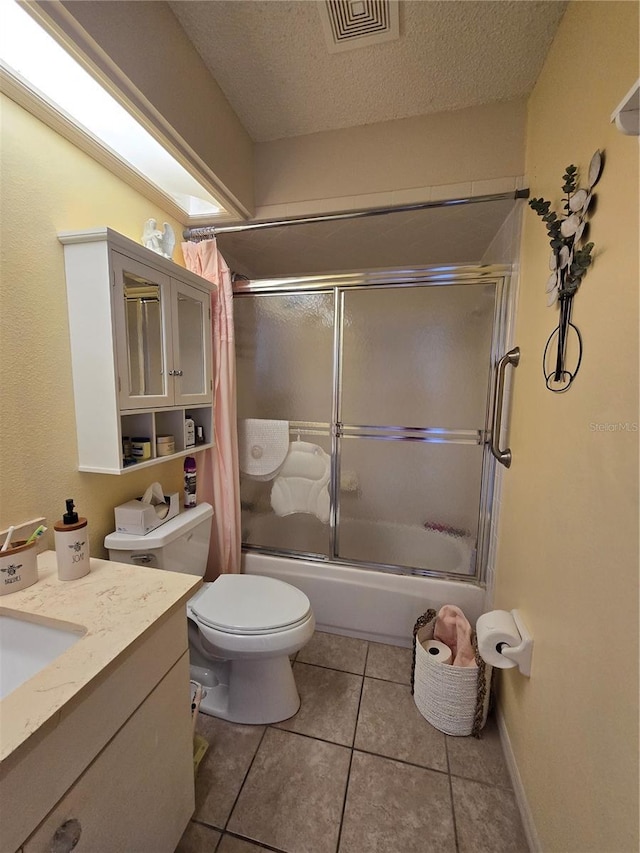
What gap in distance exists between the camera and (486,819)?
3.31 feet

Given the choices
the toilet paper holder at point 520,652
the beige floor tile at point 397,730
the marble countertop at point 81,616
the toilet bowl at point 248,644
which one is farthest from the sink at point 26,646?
the toilet paper holder at point 520,652

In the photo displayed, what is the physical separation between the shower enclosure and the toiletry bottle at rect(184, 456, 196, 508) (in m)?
0.47

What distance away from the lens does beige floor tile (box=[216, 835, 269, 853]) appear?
94 centimetres

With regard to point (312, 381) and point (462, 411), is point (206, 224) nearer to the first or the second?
point (312, 381)

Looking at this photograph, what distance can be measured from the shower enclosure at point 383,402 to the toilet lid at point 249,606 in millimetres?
514

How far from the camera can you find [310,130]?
4.80 feet

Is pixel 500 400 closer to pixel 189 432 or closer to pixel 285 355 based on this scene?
pixel 285 355

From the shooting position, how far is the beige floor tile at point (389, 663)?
5.00 feet

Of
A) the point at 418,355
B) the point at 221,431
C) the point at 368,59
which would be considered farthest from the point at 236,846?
the point at 368,59

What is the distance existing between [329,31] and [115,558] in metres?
1.92

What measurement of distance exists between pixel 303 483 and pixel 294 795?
1224 mm

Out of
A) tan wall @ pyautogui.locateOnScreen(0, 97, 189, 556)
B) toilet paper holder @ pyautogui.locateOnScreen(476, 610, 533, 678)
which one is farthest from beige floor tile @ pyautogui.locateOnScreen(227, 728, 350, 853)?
tan wall @ pyautogui.locateOnScreen(0, 97, 189, 556)

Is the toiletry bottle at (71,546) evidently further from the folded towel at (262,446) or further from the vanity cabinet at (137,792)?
the folded towel at (262,446)

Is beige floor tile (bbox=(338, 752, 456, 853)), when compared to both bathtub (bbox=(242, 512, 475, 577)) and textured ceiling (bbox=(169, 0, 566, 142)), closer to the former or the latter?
bathtub (bbox=(242, 512, 475, 577))
